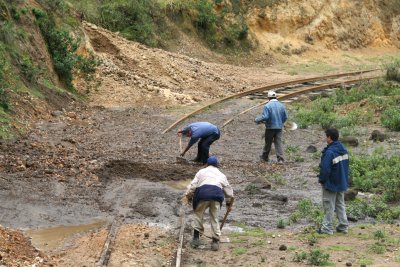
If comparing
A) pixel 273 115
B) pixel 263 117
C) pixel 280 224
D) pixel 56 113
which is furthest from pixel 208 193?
pixel 56 113

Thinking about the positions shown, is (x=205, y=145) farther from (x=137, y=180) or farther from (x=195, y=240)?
(x=195, y=240)

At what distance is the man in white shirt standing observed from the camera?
1161 centimetres

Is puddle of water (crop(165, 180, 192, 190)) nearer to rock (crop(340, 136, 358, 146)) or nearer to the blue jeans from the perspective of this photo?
the blue jeans

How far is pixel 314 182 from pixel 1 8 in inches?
490

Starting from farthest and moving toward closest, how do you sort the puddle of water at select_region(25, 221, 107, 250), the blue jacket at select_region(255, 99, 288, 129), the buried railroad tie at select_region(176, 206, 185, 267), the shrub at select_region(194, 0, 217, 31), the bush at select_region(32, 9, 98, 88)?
the shrub at select_region(194, 0, 217, 31), the bush at select_region(32, 9, 98, 88), the blue jacket at select_region(255, 99, 288, 129), the puddle of water at select_region(25, 221, 107, 250), the buried railroad tie at select_region(176, 206, 185, 267)

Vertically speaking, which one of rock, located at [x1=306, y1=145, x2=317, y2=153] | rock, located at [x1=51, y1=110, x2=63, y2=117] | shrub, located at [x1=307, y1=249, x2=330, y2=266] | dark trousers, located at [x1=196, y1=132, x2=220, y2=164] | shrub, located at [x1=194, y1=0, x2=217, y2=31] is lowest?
shrub, located at [x1=307, y1=249, x2=330, y2=266]

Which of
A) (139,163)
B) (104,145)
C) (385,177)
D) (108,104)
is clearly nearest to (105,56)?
(108,104)

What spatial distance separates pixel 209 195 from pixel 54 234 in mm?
2503

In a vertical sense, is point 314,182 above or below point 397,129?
below

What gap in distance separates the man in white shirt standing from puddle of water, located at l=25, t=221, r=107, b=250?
68.6 inches

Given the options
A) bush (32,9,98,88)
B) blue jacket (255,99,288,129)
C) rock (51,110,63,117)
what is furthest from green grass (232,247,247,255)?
bush (32,9,98,88)

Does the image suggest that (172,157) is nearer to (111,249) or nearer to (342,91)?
(111,249)

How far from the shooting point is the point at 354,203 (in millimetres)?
14477

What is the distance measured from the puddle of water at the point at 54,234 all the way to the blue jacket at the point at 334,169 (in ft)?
11.5
